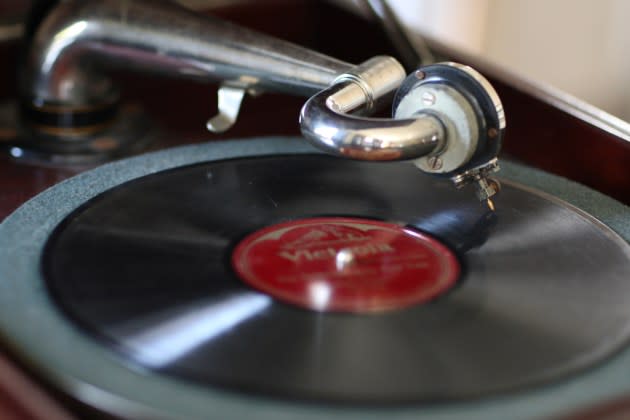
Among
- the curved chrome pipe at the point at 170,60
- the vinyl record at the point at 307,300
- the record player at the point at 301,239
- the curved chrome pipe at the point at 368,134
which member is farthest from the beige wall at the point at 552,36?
the curved chrome pipe at the point at 368,134

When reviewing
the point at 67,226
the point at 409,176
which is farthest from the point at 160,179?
the point at 409,176

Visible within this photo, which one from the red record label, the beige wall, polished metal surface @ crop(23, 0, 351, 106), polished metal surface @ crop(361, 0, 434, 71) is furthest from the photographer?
the beige wall

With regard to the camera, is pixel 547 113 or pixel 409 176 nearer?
pixel 409 176

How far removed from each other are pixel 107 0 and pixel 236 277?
0.46 metres

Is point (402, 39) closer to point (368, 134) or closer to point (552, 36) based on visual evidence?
point (368, 134)

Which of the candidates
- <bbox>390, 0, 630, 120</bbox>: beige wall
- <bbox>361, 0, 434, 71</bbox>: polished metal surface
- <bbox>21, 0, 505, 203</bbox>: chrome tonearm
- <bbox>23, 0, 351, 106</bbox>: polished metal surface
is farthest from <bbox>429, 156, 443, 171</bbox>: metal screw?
<bbox>390, 0, 630, 120</bbox>: beige wall

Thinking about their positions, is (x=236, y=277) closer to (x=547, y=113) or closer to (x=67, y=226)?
(x=67, y=226)

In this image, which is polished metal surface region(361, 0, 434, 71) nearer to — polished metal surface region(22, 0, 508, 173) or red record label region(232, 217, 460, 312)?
polished metal surface region(22, 0, 508, 173)

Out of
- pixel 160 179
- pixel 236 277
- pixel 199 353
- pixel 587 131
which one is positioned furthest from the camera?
pixel 587 131

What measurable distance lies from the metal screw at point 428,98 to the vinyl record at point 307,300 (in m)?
0.11

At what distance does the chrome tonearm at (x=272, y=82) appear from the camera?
769 millimetres

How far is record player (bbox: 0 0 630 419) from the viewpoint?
600mm

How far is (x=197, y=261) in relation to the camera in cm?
75

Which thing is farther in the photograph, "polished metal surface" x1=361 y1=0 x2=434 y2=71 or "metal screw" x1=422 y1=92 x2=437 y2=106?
"polished metal surface" x1=361 y1=0 x2=434 y2=71
